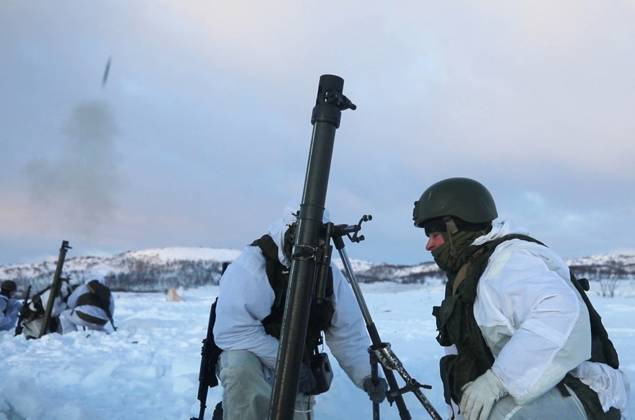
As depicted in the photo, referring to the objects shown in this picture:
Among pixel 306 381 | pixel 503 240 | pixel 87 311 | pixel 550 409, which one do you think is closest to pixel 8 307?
pixel 87 311

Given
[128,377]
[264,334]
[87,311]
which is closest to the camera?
[264,334]

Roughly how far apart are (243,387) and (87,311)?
9.84m

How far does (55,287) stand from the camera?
12.2m

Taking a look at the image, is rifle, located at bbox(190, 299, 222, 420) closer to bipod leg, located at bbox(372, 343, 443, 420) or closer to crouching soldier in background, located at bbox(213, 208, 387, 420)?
crouching soldier in background, located at bbox(213, 208, 387, 420)

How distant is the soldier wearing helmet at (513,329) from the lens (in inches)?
98.7

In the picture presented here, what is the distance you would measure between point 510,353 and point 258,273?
6.55 ft

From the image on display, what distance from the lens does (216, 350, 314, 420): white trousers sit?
12.0ft

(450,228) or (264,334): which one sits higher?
(450,228)

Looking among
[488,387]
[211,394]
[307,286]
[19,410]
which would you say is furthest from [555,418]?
[19,410]

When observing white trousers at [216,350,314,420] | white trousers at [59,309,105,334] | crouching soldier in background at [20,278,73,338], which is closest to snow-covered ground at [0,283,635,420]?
crouching soldier in background at [20,278,73,338]

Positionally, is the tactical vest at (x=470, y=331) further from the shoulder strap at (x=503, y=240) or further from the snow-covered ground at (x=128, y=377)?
the snow-covered ground at (x=128, y=377)

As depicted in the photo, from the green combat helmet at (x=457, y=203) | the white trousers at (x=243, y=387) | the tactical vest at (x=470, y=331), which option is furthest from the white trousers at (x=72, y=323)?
the tactical vest at (x=470, y=331)

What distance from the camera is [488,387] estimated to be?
8.66ft

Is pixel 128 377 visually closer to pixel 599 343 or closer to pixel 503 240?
pixel 503 240
